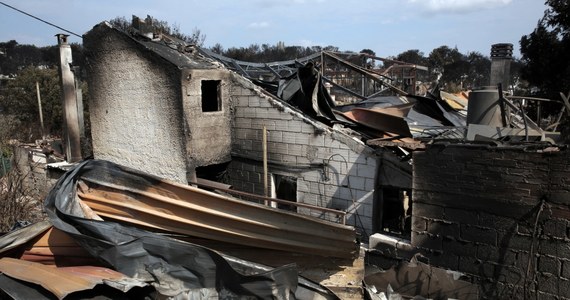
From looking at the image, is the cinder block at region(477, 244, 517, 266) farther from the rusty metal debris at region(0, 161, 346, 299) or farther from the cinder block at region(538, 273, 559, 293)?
the rusty metal debris at region(0, 161, 346, 299)

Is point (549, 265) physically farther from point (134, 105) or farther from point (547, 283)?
point (134, 105)

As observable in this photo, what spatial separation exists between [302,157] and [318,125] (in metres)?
0.77

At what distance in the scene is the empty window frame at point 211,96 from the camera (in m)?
9.77

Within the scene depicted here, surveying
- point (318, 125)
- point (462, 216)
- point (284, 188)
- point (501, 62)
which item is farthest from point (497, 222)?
point (501, 62)

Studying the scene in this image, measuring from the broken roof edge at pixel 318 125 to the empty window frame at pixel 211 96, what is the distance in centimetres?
60

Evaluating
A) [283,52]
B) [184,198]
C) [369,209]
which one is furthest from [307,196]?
[283,52]

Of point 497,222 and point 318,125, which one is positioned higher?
point 318,125

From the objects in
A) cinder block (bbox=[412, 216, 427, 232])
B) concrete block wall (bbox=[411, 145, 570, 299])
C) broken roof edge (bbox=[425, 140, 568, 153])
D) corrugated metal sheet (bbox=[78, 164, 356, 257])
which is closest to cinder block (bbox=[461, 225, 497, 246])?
concrete block wall (bbox=[411, 145, 570, 299])

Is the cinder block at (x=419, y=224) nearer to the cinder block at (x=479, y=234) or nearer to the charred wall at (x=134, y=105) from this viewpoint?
the cinder block at (x=479, y=234)

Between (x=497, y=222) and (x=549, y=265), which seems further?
(x=497, y=222)

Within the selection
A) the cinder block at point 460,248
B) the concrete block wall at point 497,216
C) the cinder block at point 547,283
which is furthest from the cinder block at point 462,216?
the cinder block at point 547,283

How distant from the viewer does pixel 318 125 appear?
841 cm

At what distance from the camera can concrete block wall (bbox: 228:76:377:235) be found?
310 inches

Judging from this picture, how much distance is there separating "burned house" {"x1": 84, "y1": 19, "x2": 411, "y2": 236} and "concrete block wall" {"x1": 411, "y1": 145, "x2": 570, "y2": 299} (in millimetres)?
1772
